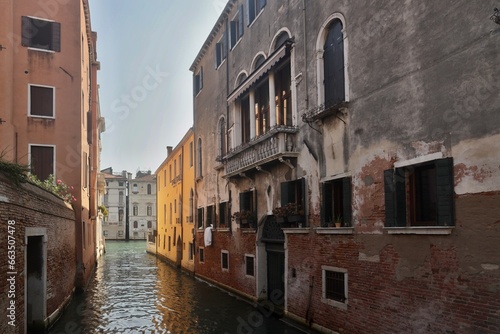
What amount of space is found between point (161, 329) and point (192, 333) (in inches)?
40.1

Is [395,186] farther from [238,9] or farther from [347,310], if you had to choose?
[238,9]

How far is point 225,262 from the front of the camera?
57.9 ft

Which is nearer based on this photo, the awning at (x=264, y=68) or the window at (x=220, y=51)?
the awning at (x=264, y=68)

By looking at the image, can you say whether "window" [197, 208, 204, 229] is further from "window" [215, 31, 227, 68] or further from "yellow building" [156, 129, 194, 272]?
"window" [215, 31, 227, 68]

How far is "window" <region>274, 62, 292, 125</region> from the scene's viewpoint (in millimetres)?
12573

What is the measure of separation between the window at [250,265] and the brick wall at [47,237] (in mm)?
5427

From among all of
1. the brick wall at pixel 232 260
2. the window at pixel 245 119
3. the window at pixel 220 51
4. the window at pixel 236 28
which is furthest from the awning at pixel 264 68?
the brick wall at pixel 232 260

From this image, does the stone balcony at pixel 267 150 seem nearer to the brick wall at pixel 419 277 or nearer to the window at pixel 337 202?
the window at pixel 337 202

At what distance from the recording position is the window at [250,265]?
14776mm

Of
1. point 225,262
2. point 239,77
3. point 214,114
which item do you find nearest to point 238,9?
point 239,77

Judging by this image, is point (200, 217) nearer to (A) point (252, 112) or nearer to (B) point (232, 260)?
(B) point (232, 260)

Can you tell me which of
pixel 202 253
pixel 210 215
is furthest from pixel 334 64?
pixel 202 253

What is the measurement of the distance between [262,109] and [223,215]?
5373 mm

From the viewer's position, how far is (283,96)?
12.8m
